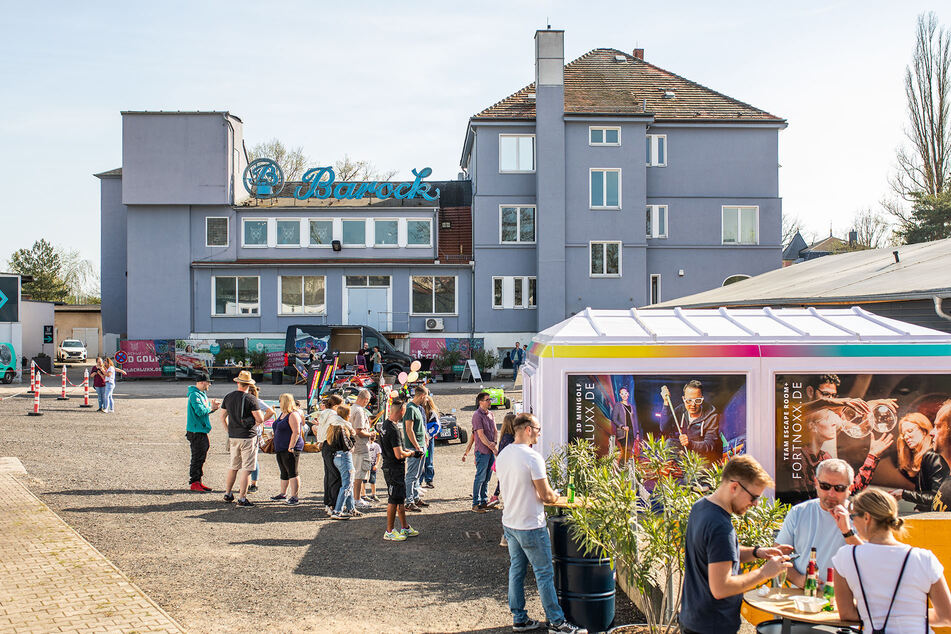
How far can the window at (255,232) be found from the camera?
39.2 meters

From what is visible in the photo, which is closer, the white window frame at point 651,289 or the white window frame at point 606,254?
the white window frame at point 606,254

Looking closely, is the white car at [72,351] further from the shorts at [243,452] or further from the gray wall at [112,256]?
the shorts at [243,452]

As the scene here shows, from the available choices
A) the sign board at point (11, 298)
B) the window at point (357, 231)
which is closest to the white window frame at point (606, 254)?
the window at point (357, 231)

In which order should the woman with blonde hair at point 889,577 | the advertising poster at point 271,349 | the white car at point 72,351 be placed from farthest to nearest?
the white car at point 72,351
the advertising poster at point 271,349
the woman with blonde hair at point 889,577

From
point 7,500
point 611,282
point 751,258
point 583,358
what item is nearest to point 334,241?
point 611,282

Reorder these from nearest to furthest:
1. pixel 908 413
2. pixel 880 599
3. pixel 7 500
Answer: pixel 880 599, pixel 908 413, pixel 7 500

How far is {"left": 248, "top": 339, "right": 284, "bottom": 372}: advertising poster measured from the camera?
37.0 meters

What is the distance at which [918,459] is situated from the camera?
904 cm

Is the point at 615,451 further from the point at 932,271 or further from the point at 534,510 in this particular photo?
the point at 932,271

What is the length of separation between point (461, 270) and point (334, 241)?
20.2ft

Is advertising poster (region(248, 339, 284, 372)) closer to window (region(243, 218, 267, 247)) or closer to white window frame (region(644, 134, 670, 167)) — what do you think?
window (region(243, 218, 267, 247))

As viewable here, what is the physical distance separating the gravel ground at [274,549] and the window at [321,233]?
74.6 feet

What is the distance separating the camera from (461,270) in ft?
127

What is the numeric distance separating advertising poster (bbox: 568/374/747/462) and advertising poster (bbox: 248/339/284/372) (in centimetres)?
2933
